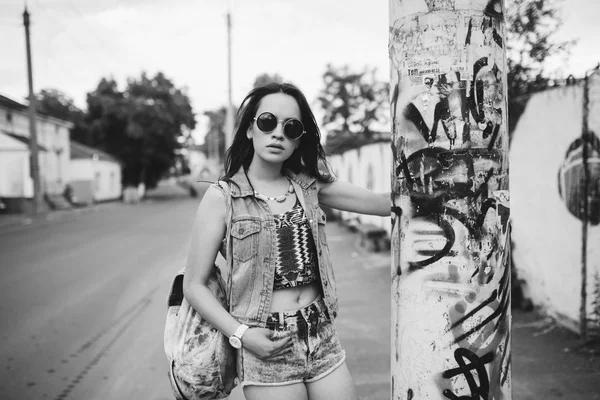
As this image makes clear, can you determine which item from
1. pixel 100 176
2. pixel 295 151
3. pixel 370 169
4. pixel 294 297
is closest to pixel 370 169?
pixel 370 169

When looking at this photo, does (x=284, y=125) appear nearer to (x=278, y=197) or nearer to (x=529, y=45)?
(x=278, y=197)

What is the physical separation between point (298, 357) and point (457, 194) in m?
0.91

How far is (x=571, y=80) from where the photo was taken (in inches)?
181

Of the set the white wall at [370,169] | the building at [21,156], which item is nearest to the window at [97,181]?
the building at [21,156]

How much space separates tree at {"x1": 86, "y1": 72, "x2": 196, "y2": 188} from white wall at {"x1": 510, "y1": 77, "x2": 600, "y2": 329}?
36.7 m

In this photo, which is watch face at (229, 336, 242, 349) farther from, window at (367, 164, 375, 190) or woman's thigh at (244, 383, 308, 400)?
window at (367, 164, 375, 190)

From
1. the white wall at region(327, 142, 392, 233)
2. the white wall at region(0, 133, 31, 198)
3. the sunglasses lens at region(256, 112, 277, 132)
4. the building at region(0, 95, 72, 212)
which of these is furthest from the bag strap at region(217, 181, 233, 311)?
the white wall at region(0, 133, 31, 198)

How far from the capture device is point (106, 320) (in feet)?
19.6

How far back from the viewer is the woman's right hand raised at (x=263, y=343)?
1.81 m

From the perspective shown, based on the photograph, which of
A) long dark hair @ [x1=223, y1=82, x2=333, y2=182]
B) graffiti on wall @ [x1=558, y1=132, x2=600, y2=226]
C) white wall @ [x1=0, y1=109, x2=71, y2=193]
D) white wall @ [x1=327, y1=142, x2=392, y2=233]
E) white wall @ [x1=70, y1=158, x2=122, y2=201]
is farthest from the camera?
white wall @ [x1=70, y1=158, x2=122, y2=201]

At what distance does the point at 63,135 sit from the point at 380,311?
119 feet

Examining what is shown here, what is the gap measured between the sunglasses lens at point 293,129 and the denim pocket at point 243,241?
15.8 inches

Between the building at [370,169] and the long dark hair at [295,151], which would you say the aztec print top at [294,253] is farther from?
the building at [370,169]

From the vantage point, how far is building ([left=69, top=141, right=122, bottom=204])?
35.6 meters
